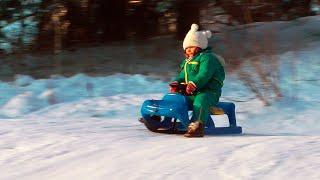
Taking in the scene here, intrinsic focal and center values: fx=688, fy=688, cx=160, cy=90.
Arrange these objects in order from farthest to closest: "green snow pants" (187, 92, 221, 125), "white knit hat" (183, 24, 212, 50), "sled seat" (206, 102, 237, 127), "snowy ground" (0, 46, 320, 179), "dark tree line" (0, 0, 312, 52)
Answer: "dark tree line" (0, 0, 312, 52), "sled seat" (206, 102, 237, 127), "white knit hat" (183, 24, 212, 50), "green snow pants" (187, 92, 221, 125), "snowy ground" (0, 46, 320, 179)

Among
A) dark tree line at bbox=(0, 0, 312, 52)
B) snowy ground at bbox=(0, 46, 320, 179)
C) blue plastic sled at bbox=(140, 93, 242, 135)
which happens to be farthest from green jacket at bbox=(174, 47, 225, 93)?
dark tree line at bbox=(0, 0, 312, 52)

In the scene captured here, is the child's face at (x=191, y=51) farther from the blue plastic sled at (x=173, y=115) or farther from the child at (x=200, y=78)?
the blue plastic sled at (x=173, y=115)

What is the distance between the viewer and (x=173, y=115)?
686cm

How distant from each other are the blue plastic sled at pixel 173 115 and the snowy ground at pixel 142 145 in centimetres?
14

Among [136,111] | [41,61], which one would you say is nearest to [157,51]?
[41,61]

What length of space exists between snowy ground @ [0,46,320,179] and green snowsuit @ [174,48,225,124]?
323mm

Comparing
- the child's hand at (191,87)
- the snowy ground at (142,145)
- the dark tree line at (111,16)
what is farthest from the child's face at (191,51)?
the dark tree line at (111,16)

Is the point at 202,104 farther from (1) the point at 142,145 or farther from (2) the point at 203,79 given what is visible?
(1) the point at 142,145

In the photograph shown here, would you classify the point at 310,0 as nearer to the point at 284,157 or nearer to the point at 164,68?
the point at 164,68

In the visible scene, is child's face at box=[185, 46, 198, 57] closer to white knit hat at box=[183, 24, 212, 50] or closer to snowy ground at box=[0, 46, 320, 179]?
white knit hat at box=[183, 24, 212, 50]

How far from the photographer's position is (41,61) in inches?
552

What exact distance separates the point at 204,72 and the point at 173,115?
54 centimetres

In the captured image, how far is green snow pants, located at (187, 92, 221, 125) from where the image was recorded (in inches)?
269

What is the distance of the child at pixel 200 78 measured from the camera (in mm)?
6844
